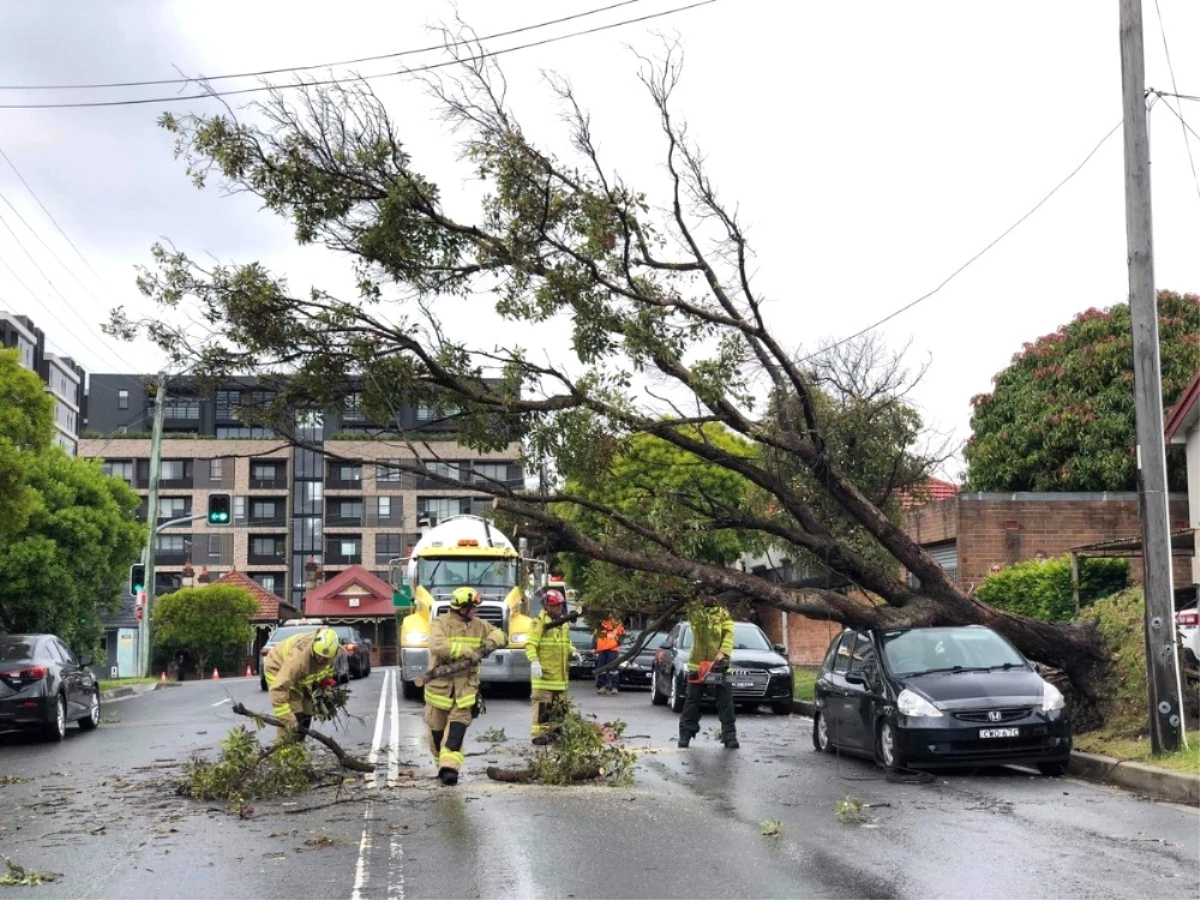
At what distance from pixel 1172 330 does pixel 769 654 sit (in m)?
19.2

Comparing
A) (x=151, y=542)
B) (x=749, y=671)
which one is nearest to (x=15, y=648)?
(x=749, y=671)

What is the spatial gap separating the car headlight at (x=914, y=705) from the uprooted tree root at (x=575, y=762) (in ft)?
8.49

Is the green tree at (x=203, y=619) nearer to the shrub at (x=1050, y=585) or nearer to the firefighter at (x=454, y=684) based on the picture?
the shrub at (x=1050, y=585)

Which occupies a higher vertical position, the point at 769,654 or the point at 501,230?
the point at 501,230

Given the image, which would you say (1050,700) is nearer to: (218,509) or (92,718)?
(92,718)

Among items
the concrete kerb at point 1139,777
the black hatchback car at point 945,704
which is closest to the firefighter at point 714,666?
the black hatchback car at point 945,704

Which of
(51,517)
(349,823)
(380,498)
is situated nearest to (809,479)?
(349,823)

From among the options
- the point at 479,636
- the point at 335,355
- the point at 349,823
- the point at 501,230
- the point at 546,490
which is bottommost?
the point at 349,823

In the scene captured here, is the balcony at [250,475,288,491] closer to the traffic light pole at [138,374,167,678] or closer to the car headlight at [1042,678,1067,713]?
the traffic light pole at [138,374,167,678]

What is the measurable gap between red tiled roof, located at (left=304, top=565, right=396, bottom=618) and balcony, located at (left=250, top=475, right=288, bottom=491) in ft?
48.0

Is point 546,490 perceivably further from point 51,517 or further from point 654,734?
point 51,517

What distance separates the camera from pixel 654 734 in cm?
1836

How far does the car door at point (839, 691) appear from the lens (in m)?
15.1

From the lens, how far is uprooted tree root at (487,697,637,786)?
1275 cm
